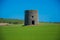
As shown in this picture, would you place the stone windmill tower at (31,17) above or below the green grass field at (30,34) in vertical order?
above

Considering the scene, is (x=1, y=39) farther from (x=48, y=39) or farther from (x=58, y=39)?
(x=58, y=39)

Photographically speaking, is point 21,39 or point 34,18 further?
point 34,18

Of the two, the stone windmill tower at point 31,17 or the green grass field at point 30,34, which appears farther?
the stone windmill tower at point 31,17

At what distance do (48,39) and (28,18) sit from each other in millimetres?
10523

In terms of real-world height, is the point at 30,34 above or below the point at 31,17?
A: below

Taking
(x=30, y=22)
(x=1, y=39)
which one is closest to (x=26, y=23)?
(x=30, y=22)

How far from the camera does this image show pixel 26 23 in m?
16.4

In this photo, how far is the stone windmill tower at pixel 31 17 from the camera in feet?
53.1

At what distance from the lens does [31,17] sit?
16328 millimetres

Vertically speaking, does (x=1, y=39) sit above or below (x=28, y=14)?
below

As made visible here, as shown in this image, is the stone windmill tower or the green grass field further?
the stone windmill tower

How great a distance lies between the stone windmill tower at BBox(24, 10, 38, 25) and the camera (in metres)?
16.2

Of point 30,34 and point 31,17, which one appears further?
point 31,17

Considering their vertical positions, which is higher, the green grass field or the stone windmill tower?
the stone windmill tower
